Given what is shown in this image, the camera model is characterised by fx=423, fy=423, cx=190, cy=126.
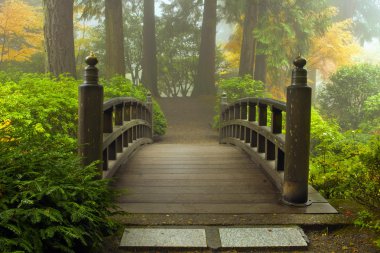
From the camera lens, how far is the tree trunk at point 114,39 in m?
16.4

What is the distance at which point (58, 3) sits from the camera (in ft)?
34.9

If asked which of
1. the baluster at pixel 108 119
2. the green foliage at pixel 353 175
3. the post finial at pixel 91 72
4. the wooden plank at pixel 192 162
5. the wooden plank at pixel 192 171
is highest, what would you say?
the post finial at pixel 91 72

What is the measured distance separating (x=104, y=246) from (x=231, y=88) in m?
14.6

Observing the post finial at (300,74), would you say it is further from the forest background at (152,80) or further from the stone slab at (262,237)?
the stone slab at (262,237)

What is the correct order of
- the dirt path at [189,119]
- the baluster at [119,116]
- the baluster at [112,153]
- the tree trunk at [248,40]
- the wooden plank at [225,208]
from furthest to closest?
the tree trunk at [248,40], the dirt path at [189,119], the baluster at [119,116], the baluster at [112,153], the wooden plank at [225,208]

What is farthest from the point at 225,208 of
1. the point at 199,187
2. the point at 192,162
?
the point at 192,162

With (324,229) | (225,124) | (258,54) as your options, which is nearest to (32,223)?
(324,229)

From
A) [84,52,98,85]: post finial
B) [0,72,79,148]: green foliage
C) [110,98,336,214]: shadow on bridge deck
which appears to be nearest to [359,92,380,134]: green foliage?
[110,98,336,214]: shadow on bridge deck

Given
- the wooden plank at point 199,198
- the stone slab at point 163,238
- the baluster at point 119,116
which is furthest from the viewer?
the baluster at point 119,116

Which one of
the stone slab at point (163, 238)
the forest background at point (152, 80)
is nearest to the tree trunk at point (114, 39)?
the forest background at point (152, 80)

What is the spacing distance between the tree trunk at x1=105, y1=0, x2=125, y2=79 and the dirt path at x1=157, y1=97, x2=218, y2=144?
3.30 meters

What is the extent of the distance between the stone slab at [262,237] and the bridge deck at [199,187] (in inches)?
18.7

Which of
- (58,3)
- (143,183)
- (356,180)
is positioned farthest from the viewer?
(58,3)

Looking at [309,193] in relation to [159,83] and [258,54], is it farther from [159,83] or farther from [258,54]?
[159,83]
